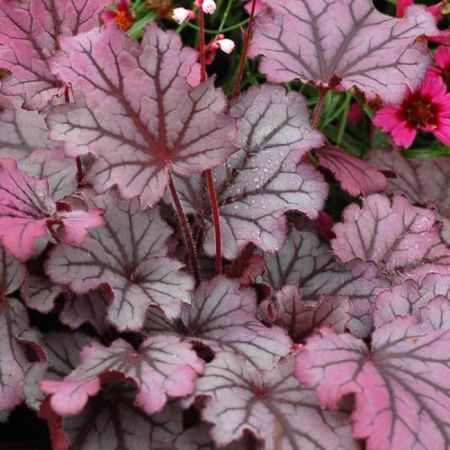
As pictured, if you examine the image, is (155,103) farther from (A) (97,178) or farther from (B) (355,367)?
(B) (355,367)

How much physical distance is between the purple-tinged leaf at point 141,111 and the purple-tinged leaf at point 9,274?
217 millimetres

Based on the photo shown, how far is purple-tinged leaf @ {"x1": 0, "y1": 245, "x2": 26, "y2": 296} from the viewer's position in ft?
4.49

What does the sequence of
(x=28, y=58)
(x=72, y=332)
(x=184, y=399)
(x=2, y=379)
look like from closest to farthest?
(x=184, y=399) → (x=2, y=379) → (x=72, y=332) → (x=28, y=58)

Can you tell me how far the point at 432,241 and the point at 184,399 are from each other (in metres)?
0.71

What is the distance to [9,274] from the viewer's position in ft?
4.57

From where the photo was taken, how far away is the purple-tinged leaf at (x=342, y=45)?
5.18 ft

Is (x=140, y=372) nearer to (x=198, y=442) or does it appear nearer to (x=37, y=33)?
(x=198, y=442)

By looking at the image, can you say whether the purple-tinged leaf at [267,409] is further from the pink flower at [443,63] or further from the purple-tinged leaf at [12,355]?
the pink flower at [443,63]

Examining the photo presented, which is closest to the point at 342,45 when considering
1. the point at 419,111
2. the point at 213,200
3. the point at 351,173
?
the point at 351,173

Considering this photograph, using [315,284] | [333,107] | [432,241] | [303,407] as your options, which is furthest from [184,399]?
[333,107]

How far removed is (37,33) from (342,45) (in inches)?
23.4

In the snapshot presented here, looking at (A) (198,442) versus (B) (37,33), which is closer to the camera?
(A) (198,442)

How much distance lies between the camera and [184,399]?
121 cm

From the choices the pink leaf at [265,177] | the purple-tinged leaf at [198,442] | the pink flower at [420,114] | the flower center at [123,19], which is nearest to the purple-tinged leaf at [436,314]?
the pink leaf at [265,177]
